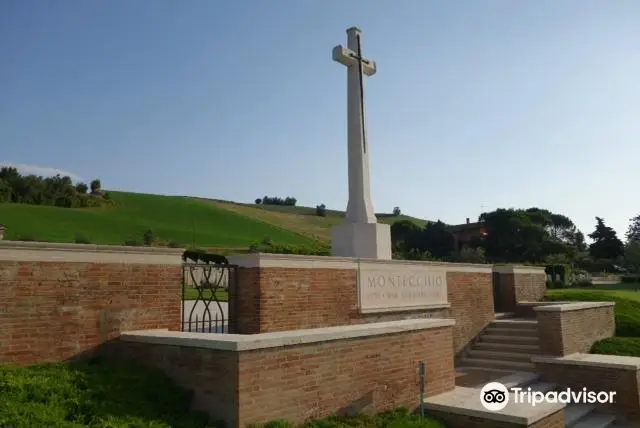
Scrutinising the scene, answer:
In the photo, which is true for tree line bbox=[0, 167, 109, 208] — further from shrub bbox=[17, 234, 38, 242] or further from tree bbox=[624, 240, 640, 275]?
tree bbox=[624, 240, 640, 275]

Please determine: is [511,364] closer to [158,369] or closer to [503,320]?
[503,320]

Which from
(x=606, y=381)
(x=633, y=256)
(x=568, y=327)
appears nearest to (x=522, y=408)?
(x=606, y=381)

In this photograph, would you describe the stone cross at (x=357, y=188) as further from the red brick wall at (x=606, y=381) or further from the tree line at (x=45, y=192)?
the tree line at (x=45, y=192)

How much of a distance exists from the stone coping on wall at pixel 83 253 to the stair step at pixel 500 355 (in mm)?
7598

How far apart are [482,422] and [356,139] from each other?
20.8 ft

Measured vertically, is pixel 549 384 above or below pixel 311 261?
below

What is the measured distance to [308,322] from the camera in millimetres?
7852

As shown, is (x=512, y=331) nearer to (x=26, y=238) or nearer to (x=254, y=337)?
(x=254, y=337)

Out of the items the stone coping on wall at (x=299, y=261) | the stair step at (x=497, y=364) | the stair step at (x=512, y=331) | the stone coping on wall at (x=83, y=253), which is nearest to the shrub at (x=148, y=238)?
the stair step at (x=512, y=331)

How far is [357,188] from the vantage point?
10.5 metres

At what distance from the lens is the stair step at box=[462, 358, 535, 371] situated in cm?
1013

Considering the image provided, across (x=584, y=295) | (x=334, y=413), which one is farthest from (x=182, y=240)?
(x=334, y=413)

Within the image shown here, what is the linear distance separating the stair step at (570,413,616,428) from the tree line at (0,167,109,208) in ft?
169

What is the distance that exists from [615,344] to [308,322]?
7854 mm
